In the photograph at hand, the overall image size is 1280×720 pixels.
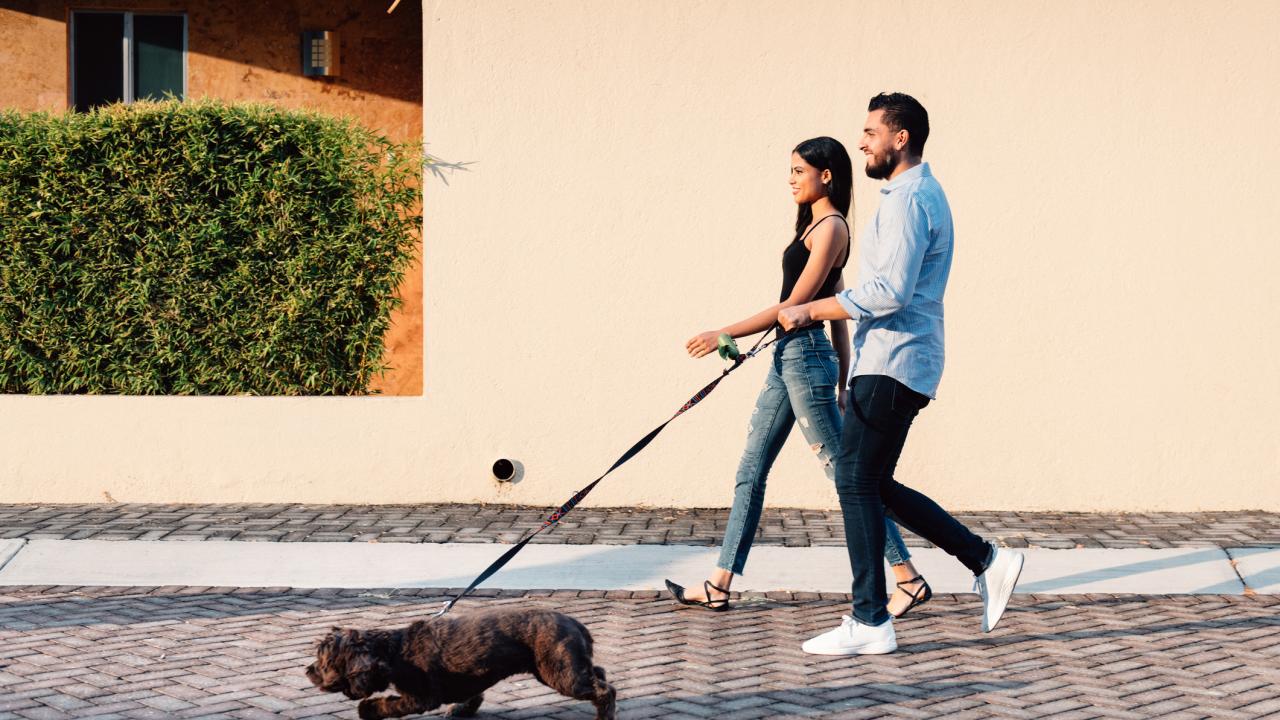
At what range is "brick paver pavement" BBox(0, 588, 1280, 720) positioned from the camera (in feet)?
15.5

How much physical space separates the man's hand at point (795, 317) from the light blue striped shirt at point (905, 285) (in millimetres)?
170

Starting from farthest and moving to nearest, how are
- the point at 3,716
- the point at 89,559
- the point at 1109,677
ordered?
the point at 89,559 < the point at 1109,677 < the point at 3,716

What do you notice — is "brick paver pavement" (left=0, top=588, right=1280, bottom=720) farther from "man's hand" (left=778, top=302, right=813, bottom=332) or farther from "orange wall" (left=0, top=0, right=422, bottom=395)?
"orange wall" (left=0, top=0, right=422, bottom=395)

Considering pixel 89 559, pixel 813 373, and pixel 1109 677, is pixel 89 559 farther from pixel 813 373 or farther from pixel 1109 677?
pixel 1109 677

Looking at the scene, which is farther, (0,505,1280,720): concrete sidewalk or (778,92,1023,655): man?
(778,92,1023,655): man

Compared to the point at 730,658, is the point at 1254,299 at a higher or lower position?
higher

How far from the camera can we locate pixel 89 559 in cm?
709

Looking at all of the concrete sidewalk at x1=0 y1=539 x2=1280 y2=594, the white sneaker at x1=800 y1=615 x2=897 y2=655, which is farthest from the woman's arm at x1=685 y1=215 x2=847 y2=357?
the concrete sidewalk at x1=0 y1=539 x2=1280 y2=594

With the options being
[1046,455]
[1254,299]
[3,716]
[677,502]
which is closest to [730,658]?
[3,716]

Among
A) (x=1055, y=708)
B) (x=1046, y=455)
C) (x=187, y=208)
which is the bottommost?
(x=1055, y=708)

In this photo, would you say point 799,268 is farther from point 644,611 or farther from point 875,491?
point 644,611

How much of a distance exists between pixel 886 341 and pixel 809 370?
2.47 feet

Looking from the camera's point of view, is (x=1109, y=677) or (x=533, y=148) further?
(x=533, y=148)

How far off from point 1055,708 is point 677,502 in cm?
415
